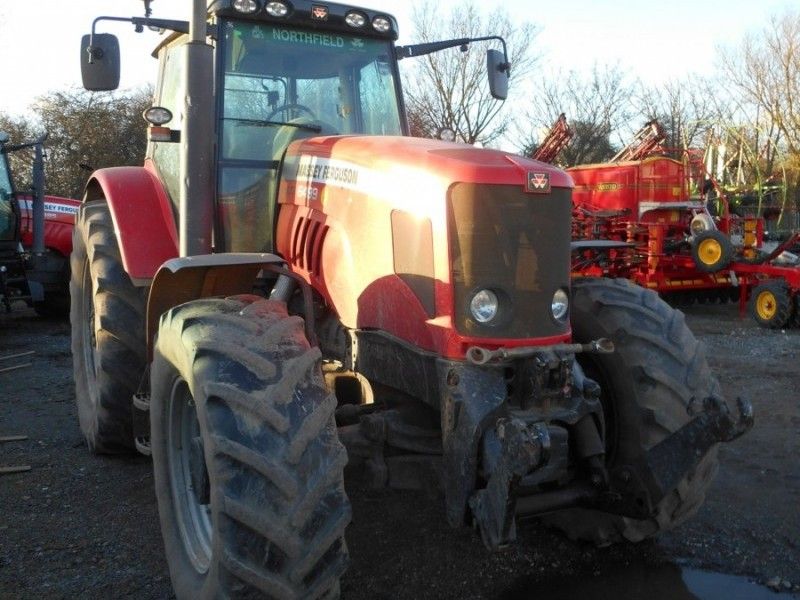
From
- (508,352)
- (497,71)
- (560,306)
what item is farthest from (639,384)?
(497,71)

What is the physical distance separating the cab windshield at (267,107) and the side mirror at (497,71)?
2.77ft

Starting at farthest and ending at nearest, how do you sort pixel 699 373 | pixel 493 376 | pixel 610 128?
pixel 610 128, pixel 699 373, pixel 493 376

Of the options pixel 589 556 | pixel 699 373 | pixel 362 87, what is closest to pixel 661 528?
pixel 589 556

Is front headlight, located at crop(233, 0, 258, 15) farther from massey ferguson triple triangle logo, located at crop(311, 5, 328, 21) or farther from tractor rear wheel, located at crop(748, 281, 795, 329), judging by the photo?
tractor rear wheel, located at crop(748, 281, 795, 329)

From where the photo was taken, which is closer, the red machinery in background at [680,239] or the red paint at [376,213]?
the red paint at [376,213]

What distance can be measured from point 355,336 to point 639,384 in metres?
1.19

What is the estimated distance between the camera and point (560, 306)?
10.2 feet

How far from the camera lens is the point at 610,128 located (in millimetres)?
34062

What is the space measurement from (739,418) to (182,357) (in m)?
1.99

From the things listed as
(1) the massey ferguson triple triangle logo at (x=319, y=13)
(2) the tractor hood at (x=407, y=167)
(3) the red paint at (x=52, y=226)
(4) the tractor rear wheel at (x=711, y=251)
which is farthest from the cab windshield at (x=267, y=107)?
(4) the tractor rear wheel at (x=711, y=251)

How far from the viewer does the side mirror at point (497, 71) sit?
4.61m

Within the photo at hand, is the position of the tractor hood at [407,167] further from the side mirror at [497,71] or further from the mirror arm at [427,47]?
the side mirror at [497,71]

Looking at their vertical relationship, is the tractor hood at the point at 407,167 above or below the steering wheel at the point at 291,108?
Result: below

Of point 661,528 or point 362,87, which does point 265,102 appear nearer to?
point 362,87
